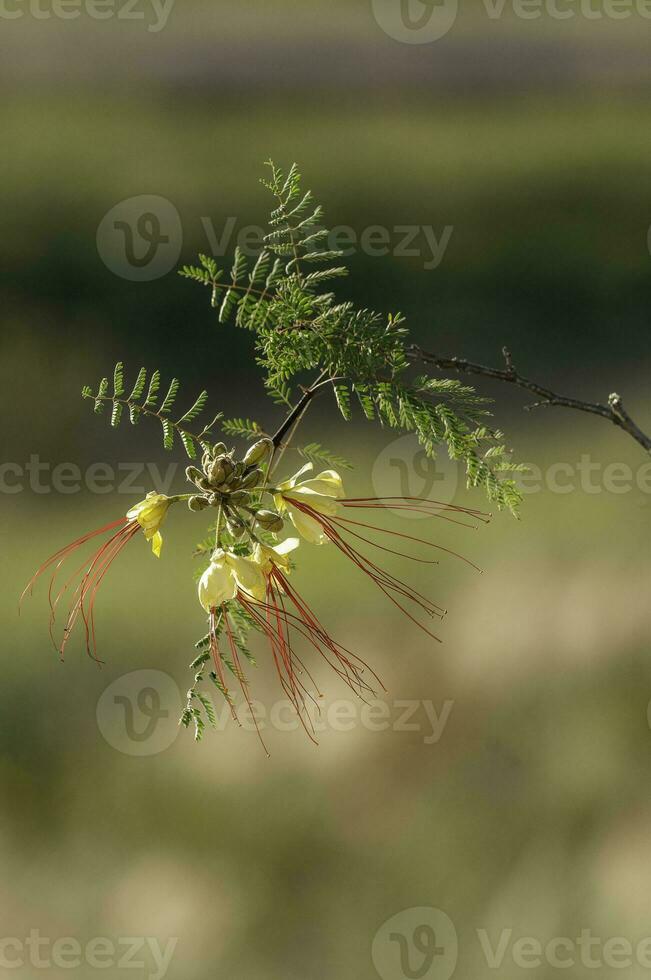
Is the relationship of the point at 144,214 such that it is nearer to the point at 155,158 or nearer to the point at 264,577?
the point at 155,158

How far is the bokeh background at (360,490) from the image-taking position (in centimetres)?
139

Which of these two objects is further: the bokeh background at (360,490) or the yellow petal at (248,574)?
the bokeh background at (360,490)

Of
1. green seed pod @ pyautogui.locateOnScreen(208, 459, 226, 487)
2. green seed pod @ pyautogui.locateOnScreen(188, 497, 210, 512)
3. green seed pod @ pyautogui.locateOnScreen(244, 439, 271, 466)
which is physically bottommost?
green seed pod @ pyautogui.locateOnScreen(188, 497, 210, 512)

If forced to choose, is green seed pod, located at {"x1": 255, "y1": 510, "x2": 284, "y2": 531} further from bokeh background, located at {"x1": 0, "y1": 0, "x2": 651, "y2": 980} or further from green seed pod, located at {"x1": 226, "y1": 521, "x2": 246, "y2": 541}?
bokeh background, located at {"x1": 0, "y1": 0, "x2": 651, "y2": 980}

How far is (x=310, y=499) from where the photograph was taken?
278 mm

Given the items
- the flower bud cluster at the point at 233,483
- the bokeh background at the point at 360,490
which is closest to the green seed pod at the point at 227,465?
the flower bud cluster at the point at 233,483

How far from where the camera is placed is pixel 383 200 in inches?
82.8

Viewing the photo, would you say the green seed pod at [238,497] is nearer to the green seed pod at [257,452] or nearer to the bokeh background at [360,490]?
the green seed pod at [257,452]

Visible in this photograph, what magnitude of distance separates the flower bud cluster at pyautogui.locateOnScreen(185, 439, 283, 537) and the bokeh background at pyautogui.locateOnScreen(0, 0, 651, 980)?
1148 millimetres

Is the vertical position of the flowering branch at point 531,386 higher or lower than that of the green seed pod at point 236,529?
higher

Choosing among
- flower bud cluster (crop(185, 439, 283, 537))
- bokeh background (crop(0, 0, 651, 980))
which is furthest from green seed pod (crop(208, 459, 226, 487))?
bokeh background (crop(0, 0, 651, 980))

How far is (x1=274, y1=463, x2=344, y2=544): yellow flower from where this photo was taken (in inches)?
10.9

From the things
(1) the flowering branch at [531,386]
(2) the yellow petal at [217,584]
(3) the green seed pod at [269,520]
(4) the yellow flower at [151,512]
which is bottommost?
(2) the yellow petal at [217,584]

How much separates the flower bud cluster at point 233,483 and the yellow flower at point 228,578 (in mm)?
11
